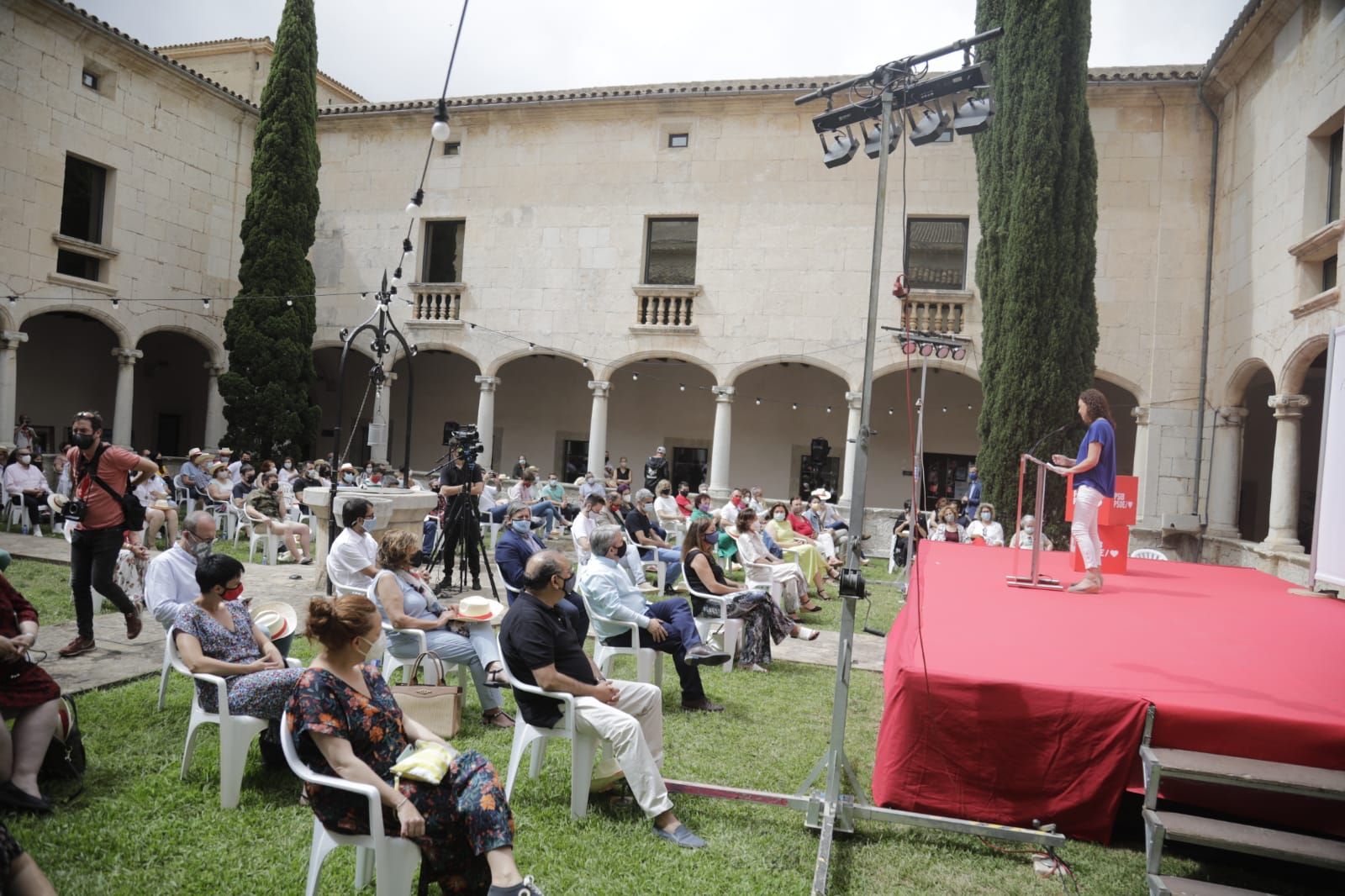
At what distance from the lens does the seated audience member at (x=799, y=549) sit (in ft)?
33.4

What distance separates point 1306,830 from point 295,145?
17883mm

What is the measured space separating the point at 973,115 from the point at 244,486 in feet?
33.8

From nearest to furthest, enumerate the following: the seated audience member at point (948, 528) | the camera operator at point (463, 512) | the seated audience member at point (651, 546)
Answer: the camera operator at point (463, 512)
the seated audience member at point (651, 546)
the seated audience member at point (948, 528)

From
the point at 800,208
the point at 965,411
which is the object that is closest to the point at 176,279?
the point at 800,208

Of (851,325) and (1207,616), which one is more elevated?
(851,325)

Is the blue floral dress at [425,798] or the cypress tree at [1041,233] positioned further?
the cypress tree at [1041,233]

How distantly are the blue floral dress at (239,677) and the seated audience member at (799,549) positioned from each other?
694cm

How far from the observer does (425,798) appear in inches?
108

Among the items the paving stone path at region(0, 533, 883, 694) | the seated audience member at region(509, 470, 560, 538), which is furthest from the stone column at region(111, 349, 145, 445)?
the seated audience member at region(509, 470, 560, 538)

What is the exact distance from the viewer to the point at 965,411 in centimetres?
1780

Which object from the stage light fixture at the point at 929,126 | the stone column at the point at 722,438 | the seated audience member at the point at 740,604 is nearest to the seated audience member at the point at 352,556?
the seated audience member at the point at 740,604

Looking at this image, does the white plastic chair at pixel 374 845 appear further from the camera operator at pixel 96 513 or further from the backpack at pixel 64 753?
the camera operator at pixel 96 513

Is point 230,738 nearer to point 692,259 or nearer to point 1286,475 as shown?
point 1286,475

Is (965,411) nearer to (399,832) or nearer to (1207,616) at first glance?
(1207,616)
